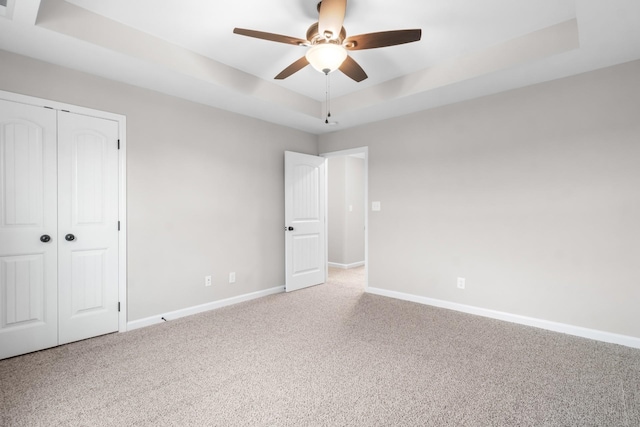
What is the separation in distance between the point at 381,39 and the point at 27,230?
3.14 m

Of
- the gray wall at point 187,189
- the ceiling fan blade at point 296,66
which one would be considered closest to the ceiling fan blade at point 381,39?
the ceiling fan blade at point 296,66

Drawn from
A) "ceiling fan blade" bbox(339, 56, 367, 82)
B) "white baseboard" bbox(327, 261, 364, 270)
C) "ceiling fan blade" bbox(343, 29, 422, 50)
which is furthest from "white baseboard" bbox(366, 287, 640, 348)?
"ceiling fan blade" bbox(343, 29, 422, 50)

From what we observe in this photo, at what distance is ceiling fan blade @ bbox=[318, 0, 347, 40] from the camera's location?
6.61 feet

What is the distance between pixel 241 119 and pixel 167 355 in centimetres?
280

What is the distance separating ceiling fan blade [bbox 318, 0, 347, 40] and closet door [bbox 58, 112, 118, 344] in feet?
7.31

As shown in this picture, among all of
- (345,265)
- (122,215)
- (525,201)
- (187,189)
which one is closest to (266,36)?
(187,189)

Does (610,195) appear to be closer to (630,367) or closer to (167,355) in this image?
(630,367)

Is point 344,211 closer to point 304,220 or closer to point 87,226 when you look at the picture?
point 304,220

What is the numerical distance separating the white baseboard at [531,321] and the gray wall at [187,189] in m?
1.93

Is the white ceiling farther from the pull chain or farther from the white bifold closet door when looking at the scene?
the white bifold closet door

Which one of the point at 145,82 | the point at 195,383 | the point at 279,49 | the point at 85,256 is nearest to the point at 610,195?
the point at 279,49

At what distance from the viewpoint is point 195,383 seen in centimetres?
216

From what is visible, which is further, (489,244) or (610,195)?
(489,244)

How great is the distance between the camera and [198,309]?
143 inches
